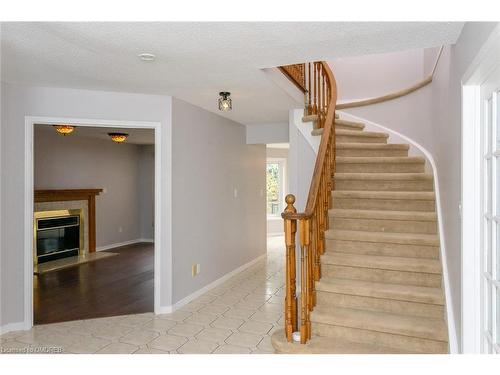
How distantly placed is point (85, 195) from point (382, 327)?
6053 mm

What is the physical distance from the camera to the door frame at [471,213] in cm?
197

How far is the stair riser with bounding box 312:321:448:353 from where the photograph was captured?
2490 mm

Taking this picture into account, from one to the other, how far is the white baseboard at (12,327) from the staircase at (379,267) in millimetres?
2366

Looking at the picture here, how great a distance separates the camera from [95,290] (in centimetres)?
464

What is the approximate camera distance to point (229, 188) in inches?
208

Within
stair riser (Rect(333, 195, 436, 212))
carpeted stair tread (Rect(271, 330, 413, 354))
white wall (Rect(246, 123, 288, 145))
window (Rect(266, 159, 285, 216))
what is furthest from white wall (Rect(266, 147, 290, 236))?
carpeted stair tread (Rect(271, 330, 413, 354))

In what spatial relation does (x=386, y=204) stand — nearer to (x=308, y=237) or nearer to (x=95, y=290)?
(x=308, y=237)

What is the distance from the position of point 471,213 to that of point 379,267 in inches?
45.6

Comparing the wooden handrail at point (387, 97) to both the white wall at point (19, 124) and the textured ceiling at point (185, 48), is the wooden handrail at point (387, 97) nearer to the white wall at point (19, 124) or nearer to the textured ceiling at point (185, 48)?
the textured ceiling at point (185, 48)

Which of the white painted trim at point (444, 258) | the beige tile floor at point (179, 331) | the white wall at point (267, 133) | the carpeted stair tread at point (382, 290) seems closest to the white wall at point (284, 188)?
the white wall at point (267, 133)

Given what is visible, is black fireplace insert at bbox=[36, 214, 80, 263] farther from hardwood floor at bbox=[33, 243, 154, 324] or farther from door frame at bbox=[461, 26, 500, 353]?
door frame at bbox=[461, 26, 500, 353]
